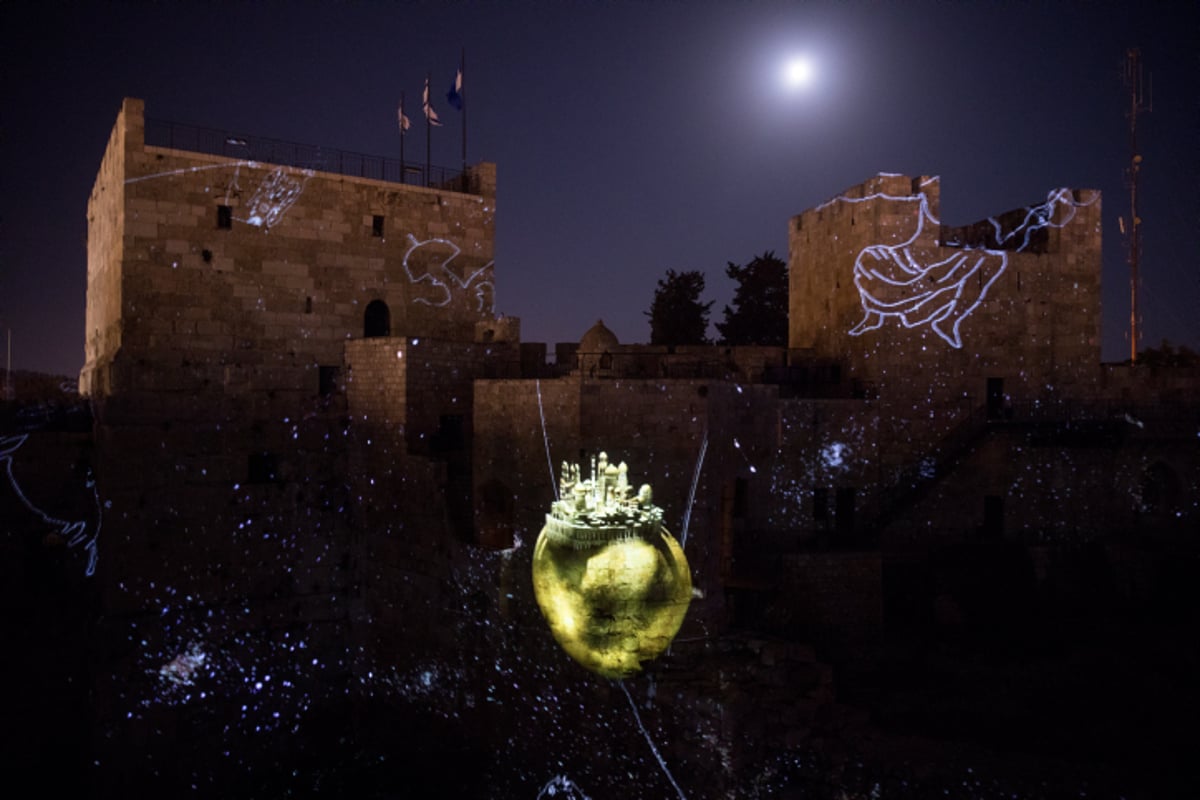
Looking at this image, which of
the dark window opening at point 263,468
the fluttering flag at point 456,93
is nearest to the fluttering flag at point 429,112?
the fluttering flag at point 456,93

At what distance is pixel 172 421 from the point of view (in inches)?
528

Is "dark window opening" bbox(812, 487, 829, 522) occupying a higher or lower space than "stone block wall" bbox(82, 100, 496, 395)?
lower

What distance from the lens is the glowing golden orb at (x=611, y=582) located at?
21.3ft

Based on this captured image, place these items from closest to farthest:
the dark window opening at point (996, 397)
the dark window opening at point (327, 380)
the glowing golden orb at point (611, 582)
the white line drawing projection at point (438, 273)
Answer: the glowing golden orb at point (611, 582) → the dark window opening at point (327, 380) → the white line drawing projection at point (438, 273) → the dark window opening at point (996, 397)

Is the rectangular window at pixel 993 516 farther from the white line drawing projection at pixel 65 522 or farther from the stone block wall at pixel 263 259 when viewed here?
the white line drawing projection at pixel 65 522

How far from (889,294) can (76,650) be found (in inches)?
682

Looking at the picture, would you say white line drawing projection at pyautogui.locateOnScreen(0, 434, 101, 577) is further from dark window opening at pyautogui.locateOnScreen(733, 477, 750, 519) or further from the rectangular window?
the rectangular window

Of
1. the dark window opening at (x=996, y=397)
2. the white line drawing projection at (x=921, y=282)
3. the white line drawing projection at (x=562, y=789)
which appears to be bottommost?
the white line drawing projection at (x=562, y=789)

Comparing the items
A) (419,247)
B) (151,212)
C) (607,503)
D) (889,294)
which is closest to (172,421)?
(151,212)

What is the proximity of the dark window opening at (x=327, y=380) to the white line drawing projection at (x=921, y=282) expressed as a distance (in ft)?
36.5

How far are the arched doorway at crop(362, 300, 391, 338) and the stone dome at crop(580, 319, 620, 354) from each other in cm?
404

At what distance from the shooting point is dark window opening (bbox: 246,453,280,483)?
1415 centimetres

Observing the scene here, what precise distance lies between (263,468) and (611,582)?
32.8ft

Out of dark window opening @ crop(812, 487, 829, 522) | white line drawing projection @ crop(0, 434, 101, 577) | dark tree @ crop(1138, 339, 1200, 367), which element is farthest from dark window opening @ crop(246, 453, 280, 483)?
dark tree @ crop(1138, 339, 1200, 367)
